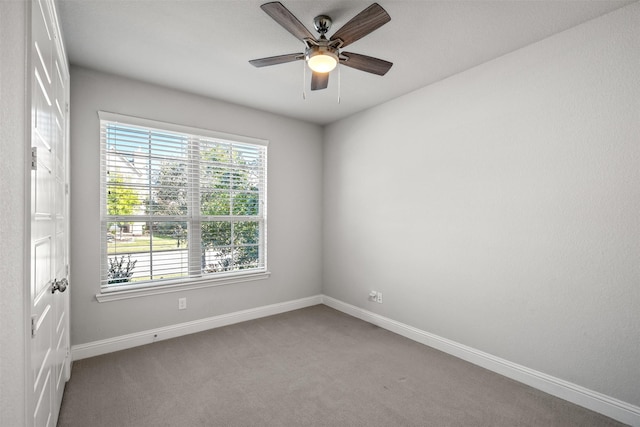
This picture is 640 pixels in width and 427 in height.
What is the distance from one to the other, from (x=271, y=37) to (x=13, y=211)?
6.41 feet

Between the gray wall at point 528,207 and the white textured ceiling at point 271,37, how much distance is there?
0.92 ft

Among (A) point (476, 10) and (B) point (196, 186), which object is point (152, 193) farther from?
(A) point (476, 10)

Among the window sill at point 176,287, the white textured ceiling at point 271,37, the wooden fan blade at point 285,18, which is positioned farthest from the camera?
the window sill at point 176,287

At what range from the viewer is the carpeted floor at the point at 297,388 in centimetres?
208

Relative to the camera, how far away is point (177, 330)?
336cm

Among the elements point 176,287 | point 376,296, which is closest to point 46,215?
point 176,287

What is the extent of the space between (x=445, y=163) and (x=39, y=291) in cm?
311

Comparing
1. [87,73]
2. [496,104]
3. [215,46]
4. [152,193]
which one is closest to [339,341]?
[152,193]

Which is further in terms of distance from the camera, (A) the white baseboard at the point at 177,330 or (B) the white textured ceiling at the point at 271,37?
(A) the white baseboard at the point at 177,330

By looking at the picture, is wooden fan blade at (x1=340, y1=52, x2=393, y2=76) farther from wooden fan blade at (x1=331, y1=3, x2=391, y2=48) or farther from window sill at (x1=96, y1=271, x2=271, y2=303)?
window sill at (x1=96, y1=271, x2=271, y2=303)

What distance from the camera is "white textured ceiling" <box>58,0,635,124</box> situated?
204 centimetres

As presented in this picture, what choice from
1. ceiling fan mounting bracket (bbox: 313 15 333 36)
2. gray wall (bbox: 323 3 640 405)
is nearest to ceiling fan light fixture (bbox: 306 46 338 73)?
ceiling fan mounting bracket (bbox: 313 15 333 36)

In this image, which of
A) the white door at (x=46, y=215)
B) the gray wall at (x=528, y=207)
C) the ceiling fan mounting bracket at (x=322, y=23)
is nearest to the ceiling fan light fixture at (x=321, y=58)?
the ceiling fan mounting bracket at (x=322, y=23)

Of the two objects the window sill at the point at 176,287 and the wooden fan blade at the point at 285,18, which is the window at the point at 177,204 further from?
the wooden fan blade at the point at 285,18
